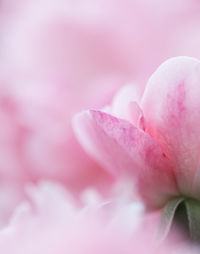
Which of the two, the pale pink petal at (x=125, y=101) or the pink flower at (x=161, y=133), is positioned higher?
the pale pink petal at (x=125, y=101)

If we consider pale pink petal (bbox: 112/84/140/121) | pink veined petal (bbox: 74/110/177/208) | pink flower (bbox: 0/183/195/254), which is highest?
pale pink petal (bbox: 112/84/140/121)

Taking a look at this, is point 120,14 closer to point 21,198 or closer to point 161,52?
point 161,52

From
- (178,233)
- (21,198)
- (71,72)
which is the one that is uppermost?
(71,72)

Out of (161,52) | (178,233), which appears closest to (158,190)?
(178,233)

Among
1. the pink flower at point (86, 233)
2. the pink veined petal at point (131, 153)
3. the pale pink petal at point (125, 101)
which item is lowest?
the pink flower at point (86, 233)
